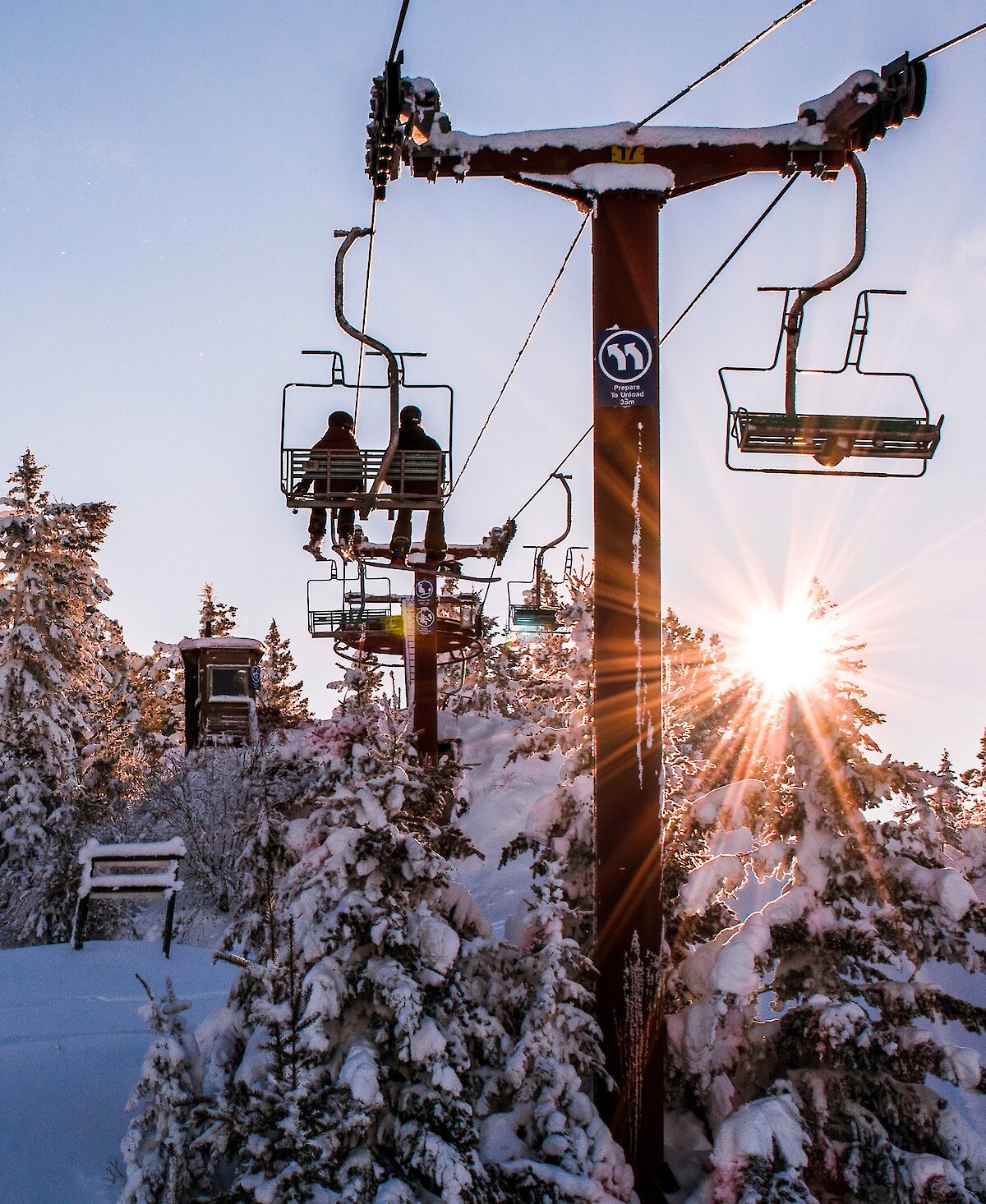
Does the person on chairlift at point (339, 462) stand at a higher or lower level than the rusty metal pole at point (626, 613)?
higher

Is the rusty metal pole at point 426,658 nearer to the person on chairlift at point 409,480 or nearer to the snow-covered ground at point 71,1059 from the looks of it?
the person on chairlift at point 409,480

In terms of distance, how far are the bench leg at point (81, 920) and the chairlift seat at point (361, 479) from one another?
472 centimetres

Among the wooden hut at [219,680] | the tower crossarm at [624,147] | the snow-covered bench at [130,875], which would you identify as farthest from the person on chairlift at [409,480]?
the wooden hut at [219,680]

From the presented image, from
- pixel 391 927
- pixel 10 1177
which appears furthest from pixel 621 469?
pixel 10 1177

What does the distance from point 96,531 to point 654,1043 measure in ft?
79.6

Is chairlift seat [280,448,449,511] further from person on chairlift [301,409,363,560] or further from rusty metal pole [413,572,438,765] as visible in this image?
rusty metal pole [413,572,438,765]

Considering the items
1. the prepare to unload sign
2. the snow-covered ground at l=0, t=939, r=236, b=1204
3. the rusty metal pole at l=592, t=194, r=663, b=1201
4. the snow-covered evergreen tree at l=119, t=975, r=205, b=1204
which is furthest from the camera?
the prepare to unload sign

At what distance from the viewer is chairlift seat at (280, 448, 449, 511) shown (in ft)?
37.7

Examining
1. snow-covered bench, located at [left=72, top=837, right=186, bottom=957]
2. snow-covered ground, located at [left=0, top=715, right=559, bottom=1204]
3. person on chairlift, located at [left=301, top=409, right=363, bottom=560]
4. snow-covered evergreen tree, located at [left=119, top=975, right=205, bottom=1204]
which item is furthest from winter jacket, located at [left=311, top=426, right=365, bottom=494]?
snow-covered evergreen tree, located at [left=119, top=975, right=205, bottom=1204]

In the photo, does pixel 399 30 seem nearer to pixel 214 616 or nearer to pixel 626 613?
pixel 626 613

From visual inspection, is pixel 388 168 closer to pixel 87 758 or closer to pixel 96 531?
pixel 87 758

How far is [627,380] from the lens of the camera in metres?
7.75

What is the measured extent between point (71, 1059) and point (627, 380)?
6.08m

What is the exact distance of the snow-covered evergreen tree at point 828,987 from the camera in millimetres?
6703
